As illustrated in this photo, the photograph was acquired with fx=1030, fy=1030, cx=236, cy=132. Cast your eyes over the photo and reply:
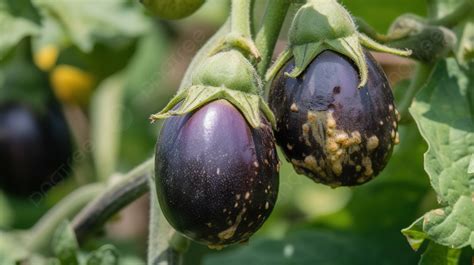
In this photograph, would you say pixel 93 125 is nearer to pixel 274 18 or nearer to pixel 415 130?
pixel 415 130

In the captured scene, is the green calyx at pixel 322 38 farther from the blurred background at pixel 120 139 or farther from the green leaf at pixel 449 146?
the blurred background at pixel 120 139

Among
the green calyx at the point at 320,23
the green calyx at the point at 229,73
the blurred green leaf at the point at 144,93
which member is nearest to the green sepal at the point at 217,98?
the green calyx at the point at 229,73

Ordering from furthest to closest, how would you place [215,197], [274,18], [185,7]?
[185,7] → [274,18] → [215,197]

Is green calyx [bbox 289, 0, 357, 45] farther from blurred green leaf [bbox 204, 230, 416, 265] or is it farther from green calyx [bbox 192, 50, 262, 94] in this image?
blurred green leaf [bbox 204, 230, 416, 265]

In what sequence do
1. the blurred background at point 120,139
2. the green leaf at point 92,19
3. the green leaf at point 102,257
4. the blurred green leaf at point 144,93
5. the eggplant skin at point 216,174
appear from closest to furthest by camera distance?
the eggplant skin at point 216,174 → the green leaf at point 102,257 → the blurred background at point 120,139 → the green leaf at point 92,19 → the blurred green leaf at point 144,93

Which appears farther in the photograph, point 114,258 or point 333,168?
point 114,258

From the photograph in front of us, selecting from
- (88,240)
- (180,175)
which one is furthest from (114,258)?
(180,175)
